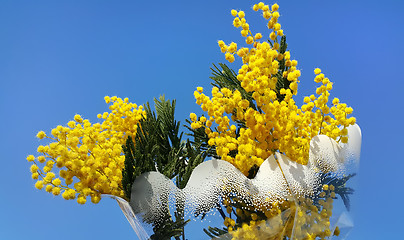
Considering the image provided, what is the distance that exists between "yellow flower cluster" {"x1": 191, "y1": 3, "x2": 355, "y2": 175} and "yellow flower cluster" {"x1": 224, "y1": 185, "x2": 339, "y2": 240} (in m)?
0.12

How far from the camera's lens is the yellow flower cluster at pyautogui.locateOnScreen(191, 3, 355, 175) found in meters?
1.11

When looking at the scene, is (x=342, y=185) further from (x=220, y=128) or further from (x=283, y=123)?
(x=220, y=128)

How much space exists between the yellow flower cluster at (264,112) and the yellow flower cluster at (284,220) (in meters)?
0.12

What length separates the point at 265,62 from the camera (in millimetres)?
1101

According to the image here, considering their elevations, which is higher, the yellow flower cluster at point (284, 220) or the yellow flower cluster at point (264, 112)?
the yellow flower cluster at point (264, 112)

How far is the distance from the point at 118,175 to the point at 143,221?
0.50ft

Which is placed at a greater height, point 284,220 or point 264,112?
point 264,112

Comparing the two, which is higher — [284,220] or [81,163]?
[81,163]

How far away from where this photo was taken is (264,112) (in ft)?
3.82

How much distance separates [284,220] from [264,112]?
0.31 metres

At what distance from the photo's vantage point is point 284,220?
45.1 inches

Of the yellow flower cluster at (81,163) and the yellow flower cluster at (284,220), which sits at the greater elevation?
the yellow flower cluster at (81,163)

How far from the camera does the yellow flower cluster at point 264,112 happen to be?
1110 millimetres

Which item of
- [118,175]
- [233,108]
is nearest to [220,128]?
[233,108]
